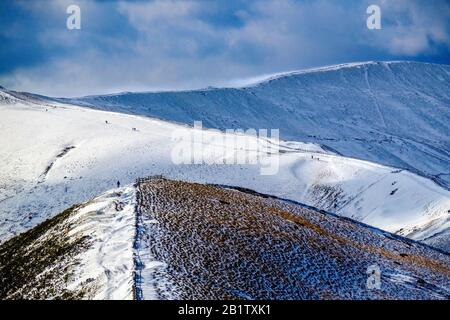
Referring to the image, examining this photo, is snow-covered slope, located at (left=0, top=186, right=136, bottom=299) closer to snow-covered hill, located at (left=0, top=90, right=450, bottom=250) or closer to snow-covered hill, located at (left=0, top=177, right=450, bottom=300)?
snow-covered hill, located at (left=0, top=177, right=450, bottom=300)

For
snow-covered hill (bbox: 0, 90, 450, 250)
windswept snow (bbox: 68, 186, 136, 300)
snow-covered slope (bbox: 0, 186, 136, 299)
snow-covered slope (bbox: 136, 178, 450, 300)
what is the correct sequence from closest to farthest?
1. windswept snow (bbox: 68, 186, 136, 300)
2. snow-covered slope (bbox: 0, 186, 136, 299)
3. snow-covered slope (bbox: 136, 178, 450, 300)
4. snow-covered hill (bbox: 0, 90, 450, 250)

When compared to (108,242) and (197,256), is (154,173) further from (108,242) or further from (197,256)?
(197,256)

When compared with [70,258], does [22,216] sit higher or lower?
higher

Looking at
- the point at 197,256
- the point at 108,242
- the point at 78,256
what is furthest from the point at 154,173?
the point at 197,256

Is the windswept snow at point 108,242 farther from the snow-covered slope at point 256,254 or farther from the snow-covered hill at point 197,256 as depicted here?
the snow-covered slope at point 256,254

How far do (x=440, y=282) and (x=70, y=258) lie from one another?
46.1 ft

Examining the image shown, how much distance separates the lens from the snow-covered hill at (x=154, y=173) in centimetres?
5006

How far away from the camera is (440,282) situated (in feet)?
64.8

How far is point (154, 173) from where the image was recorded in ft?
208

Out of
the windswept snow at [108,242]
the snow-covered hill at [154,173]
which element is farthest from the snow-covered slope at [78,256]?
the snow-covered hill at [154,173]

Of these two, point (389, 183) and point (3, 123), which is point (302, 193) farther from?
point (3, 123)

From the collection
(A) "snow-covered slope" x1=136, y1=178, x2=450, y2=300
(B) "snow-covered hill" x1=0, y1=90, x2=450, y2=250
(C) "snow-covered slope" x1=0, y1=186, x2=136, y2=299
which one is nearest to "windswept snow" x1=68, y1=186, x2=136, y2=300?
(C) "snow-covered slope" x1=0, y1=186, x2=136, y2=299

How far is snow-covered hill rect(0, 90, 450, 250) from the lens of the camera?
164ft
